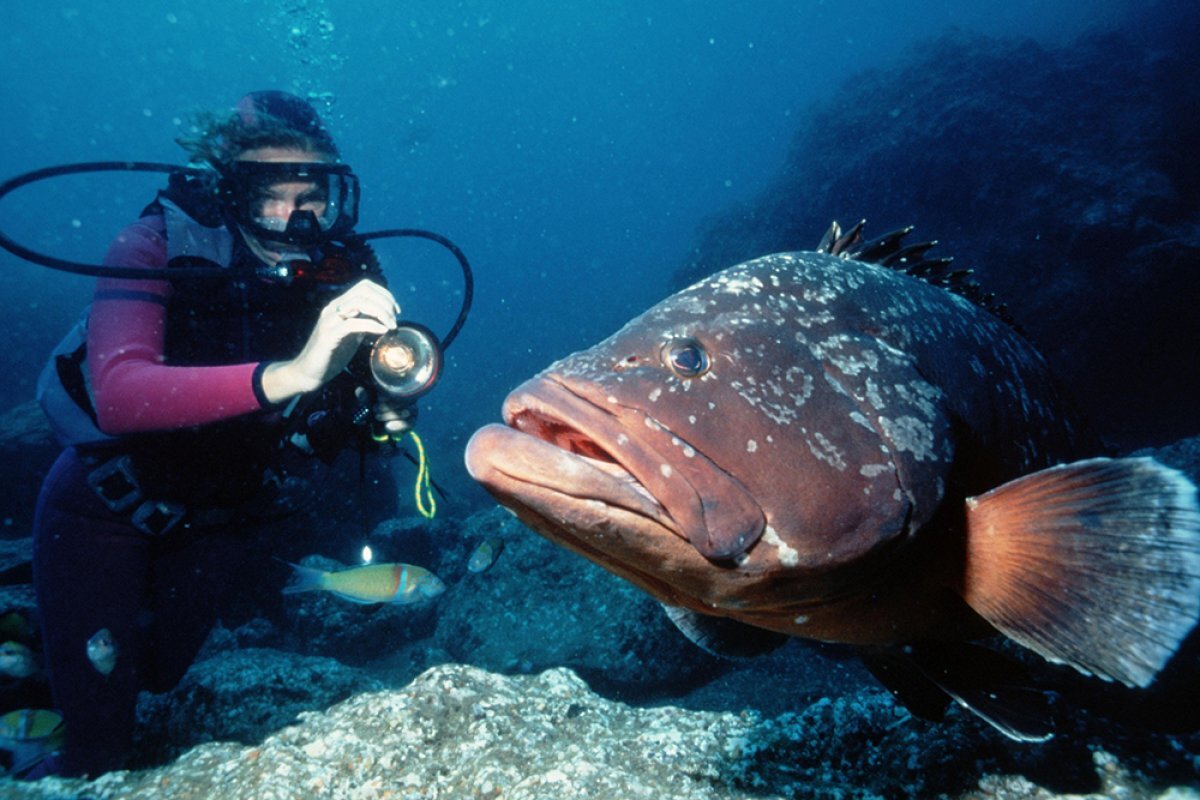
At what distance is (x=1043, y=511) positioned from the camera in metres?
1.75

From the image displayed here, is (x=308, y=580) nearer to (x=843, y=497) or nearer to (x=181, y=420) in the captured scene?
(x=181, y=420)

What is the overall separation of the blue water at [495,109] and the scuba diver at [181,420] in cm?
5547

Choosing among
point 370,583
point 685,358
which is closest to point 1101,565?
point 685,358

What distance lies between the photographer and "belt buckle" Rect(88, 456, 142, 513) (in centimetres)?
385

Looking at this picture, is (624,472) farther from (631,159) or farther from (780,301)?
(631,159)

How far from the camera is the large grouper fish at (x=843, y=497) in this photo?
1525 millimetres

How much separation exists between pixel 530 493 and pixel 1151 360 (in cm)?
1126

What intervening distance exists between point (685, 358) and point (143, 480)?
4201 mm

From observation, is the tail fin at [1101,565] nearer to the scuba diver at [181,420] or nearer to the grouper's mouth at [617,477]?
the grouper's mouth at [617,477]

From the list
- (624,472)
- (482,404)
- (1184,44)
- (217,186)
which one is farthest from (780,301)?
(482,404)

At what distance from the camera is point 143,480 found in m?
3.95

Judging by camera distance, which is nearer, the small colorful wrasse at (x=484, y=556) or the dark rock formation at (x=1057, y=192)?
the small colorful wrasse at (x=484, y=556)

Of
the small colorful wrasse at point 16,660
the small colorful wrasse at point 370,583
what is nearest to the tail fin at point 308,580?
the small colorful wrasse at point 370,583

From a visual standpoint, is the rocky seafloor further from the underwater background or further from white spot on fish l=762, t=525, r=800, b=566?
white spot on fish l=762, t=525, r=800, b=566
